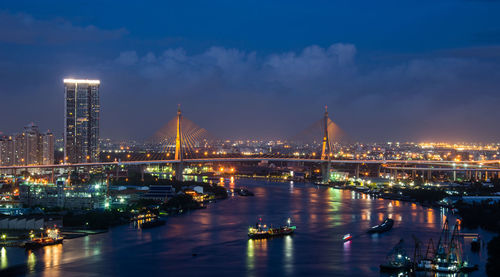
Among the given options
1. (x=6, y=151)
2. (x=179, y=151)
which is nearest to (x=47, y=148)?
(x=6, y=151)

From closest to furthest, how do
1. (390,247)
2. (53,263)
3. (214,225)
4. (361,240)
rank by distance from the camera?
(53,263) → (390,247) → (361,240) → (214,225)

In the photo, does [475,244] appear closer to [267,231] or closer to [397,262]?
[397,262]

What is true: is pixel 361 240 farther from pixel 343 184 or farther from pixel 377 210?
pixel 343 184

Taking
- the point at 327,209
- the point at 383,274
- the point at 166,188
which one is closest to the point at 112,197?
the point at 166,188

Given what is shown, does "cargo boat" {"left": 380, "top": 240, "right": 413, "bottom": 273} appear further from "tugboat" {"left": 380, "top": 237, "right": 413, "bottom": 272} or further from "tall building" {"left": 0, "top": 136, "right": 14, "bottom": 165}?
"tall building" {"left": 0, "top": 136, "right": 14, "bottom": 165}

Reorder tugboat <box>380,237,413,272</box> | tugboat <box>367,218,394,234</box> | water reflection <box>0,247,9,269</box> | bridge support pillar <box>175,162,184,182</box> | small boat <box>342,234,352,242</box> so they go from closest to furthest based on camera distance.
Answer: tugboat <box>380,237,413,272</box> < water reflection <box>0,247,9,269</box> < small boat <box>342,234,352,242</box> < tugboat <box>367,218,394,234</box> < bridge support pillar <box>175,162,184,182</box>

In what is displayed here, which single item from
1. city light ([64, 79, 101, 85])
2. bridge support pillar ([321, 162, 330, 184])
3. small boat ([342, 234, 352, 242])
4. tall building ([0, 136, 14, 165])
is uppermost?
city light ([64, 79, 101, 85])

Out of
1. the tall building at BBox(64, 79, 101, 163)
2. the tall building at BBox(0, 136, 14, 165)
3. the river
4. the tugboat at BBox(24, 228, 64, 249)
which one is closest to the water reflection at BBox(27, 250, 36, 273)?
the river

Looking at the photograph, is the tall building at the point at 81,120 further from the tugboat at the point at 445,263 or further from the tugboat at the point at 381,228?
the tugboat at the point at 445,263
